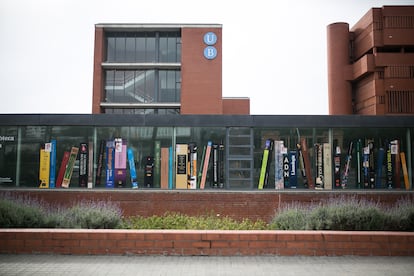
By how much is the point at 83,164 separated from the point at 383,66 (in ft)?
137

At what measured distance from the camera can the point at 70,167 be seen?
47.8ft

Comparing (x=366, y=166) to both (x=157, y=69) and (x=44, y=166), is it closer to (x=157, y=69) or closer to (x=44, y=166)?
(x=44, y=166)

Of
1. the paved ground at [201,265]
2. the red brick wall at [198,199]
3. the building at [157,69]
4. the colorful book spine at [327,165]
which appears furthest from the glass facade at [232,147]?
the building at [157,69]

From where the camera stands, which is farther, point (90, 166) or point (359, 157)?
point (359, 157)

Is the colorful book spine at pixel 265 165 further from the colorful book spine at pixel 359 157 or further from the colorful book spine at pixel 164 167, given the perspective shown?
the colorful book spine at pixel 164 167

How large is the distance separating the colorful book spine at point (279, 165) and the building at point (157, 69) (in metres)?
32.4

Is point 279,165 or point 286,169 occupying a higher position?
point 279,165

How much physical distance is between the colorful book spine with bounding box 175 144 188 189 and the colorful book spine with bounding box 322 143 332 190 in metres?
4.94

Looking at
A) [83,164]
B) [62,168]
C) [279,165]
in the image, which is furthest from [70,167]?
[279,165]

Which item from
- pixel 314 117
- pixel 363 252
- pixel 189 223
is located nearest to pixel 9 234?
pixel 189 223

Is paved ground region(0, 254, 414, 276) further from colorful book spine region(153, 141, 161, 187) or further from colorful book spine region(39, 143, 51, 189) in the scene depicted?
colorful book spine region(39, 143, 51, 189)

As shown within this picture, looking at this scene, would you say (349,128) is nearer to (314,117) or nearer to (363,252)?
(314,117)

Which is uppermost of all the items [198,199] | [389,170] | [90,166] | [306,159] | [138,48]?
[138,48]

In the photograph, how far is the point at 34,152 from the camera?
14.7 metres
